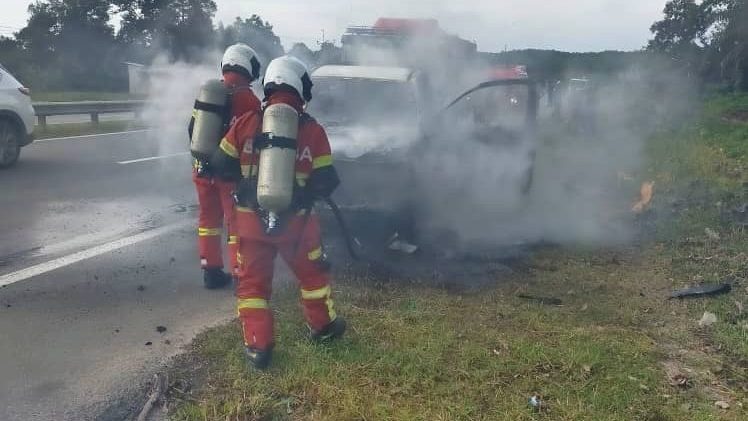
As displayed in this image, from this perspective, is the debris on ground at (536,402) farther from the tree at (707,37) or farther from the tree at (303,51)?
the tree at (707,37)

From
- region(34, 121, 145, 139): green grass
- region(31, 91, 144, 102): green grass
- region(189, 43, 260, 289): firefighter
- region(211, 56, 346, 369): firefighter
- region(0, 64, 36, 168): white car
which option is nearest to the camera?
region(211, 56, 346, 369): firefighter

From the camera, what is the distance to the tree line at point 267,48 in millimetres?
13805

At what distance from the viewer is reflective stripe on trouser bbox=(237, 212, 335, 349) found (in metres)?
3.85

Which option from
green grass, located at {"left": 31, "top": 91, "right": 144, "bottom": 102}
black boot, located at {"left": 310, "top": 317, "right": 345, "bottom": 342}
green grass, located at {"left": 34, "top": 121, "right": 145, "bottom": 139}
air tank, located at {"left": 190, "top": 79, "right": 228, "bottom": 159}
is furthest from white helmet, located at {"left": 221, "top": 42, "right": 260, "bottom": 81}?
green grass, located at {"left": 31, "top": 91, "right": 144, "bottom": 102}

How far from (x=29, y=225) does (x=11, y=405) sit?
4007 mm

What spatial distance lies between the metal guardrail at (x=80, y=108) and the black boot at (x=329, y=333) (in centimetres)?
1336

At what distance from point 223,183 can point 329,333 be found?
5.25ft

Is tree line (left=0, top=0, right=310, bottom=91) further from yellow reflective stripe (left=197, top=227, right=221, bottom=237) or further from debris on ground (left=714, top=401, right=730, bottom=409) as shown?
debris on ground (left=714, top=401, right=730, bottom=409)

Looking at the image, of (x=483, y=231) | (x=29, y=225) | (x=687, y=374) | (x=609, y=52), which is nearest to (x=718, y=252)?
(x=483, y=231)

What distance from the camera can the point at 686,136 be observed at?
14258 millimetres

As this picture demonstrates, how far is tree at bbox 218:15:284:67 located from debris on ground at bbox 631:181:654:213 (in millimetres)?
7294

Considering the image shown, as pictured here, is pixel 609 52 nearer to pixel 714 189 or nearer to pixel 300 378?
pixel 714 189

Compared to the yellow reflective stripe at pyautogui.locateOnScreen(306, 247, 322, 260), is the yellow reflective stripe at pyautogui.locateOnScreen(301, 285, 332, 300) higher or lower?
lower

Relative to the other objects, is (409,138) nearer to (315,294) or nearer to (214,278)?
(214,278)
